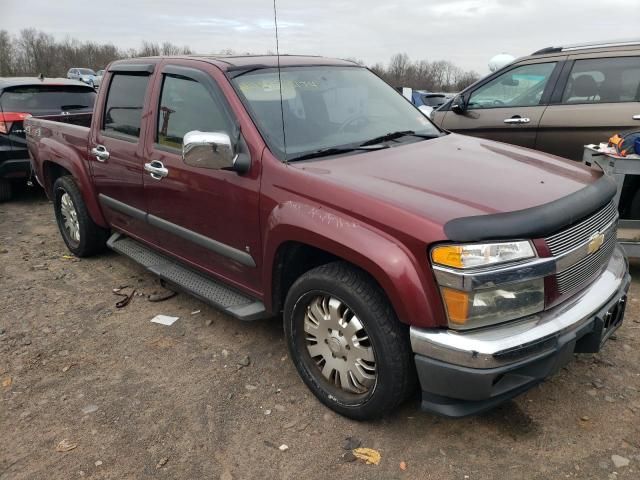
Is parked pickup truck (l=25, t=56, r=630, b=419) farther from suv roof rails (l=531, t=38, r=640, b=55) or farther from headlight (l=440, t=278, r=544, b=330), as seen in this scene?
suv roof rails (l=531, t=38, r=640, b=55)

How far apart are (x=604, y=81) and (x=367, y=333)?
4087 mm

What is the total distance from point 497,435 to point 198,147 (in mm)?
2099

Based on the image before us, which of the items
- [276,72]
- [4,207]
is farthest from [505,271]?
[4,207]

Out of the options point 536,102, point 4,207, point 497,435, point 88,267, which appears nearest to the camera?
point 497,435

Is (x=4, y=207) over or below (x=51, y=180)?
below

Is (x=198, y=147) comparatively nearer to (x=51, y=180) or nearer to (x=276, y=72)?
(x=276, y=72)

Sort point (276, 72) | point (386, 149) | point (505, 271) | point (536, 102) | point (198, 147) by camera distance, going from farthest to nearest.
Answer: point (536, 102) → point (276, 72) → point (386, 149) → point (198, 147) → point (505, 271)

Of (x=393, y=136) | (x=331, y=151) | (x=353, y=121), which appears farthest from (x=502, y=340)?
(x=353, y=121)

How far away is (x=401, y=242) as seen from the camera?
7.42 ft

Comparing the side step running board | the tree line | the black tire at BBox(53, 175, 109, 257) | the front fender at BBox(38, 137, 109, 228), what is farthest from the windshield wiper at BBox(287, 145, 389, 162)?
the tree line

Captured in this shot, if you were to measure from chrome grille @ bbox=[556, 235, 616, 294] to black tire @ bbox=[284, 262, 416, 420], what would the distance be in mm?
735

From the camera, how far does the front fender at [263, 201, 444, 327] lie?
2.22 meters

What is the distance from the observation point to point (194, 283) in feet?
11.9

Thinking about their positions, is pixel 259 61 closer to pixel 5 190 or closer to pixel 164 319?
pixel 164 319
